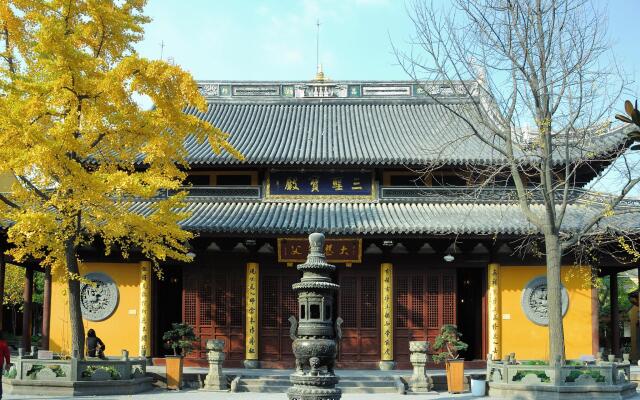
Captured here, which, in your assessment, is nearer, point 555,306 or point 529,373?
point 555,306

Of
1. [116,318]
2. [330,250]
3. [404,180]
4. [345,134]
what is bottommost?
[116,318]

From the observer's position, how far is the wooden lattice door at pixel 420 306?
18469 millimetres

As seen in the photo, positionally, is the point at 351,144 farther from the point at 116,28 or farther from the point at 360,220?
the point at 116,28

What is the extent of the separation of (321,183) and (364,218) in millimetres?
2068

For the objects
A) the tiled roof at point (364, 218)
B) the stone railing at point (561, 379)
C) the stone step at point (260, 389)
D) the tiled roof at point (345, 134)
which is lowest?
the stone step at point (260, 389)

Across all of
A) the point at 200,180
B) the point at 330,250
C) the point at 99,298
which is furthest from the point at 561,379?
the point at 99,298

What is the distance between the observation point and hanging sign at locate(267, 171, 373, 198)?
65.1ft

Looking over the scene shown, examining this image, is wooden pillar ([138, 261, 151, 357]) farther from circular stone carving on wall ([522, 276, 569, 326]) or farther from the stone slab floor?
circular stone carving on wall ([522, 276, 569, 326])

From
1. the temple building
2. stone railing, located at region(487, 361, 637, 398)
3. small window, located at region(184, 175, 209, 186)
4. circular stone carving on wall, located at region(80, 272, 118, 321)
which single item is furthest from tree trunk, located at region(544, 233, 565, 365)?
circular stone carving on wall, located at region(80, 272, 118, 321)

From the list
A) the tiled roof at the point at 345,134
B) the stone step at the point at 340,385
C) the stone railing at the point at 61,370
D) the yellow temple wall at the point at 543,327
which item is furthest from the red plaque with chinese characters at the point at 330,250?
the stone railing at the point at 61,370

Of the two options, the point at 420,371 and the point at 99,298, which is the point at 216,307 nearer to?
the point at 99,298

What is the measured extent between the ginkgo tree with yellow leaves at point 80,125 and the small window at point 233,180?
530 centimetres

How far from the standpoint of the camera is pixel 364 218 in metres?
18.4

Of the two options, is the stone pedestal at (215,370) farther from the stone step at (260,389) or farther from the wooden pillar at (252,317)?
the wooden pillar at (252,317)
